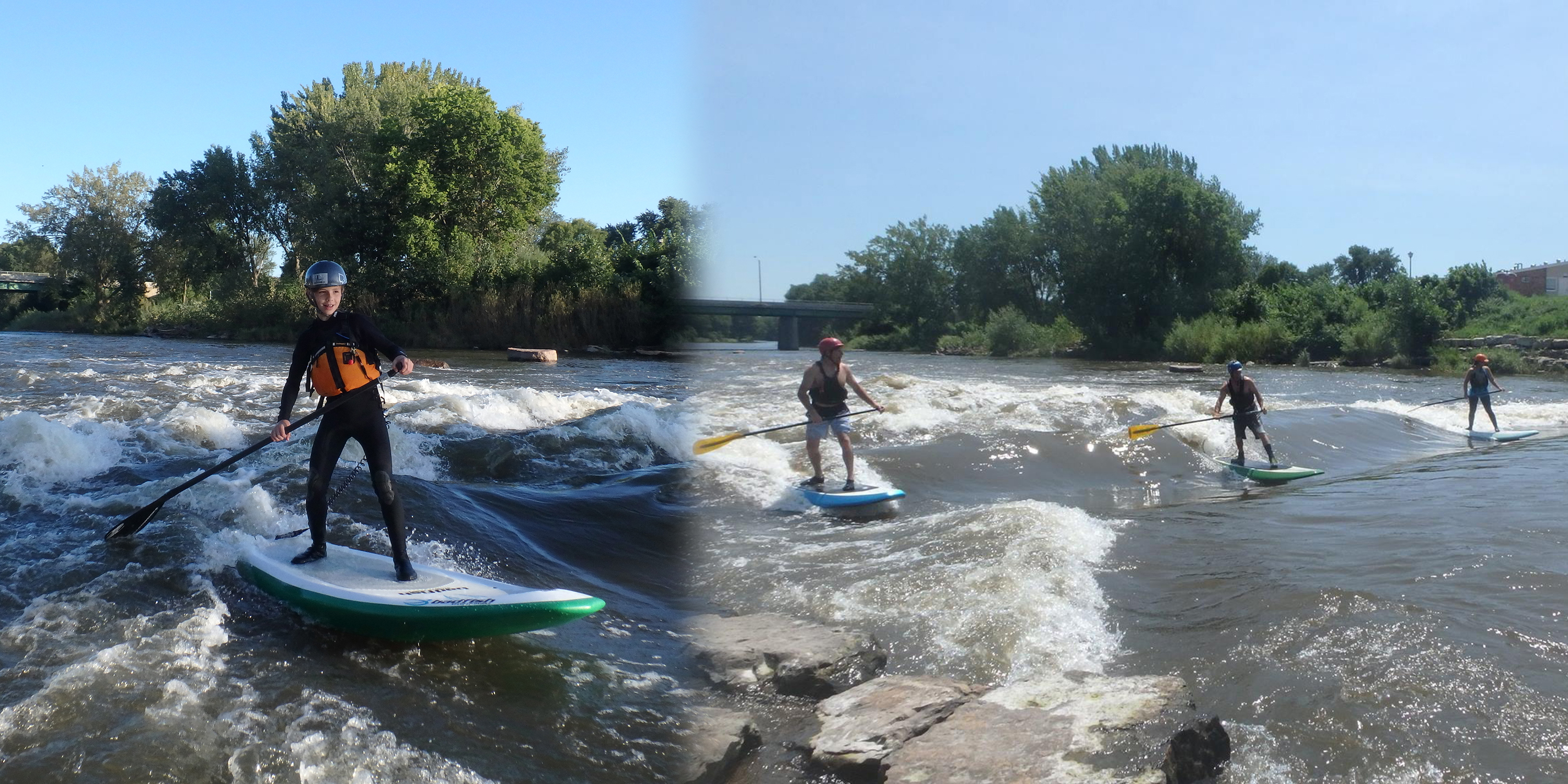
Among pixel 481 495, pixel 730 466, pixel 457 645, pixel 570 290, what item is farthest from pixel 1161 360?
pixel 457 645

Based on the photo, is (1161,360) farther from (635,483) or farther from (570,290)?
(635,483)

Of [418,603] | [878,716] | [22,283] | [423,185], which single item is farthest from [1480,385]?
[22,283]

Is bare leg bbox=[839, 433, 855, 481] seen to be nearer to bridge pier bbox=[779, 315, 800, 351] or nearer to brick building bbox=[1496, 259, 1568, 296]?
bridge pier bbox=[779, 315, 800, 351]

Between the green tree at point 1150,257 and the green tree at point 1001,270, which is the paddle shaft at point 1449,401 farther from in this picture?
the green tree at point 1001,270

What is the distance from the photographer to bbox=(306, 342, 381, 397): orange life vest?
203 inches

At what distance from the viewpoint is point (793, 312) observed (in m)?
51.1

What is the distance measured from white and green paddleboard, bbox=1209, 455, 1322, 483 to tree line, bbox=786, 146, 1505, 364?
25.8m

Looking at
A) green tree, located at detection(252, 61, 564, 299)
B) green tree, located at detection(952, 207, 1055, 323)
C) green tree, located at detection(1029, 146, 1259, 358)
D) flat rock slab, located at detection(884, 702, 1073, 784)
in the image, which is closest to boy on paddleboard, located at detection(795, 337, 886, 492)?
flat rock slab, located at detection(884, 702, 1073, 784)

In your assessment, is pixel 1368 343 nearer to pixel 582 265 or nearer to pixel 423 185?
pixel 582 265

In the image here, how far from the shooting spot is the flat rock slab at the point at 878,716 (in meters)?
3.71

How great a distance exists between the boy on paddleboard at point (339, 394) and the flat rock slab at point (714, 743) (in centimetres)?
176

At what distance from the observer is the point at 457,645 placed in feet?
15.7

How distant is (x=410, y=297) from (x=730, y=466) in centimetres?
3131

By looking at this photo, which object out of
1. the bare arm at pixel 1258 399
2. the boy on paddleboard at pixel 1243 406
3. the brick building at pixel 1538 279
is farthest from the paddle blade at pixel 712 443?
the brick building at pixel 1538 279
